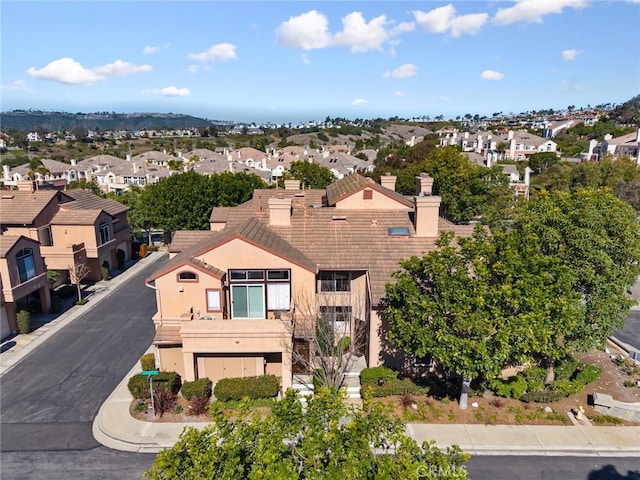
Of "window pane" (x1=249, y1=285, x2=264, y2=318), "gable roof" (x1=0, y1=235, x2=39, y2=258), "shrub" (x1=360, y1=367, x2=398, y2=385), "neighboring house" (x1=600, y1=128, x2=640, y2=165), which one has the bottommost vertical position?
"shrub" (x1=360, y1=367, x2=398, y2=385)

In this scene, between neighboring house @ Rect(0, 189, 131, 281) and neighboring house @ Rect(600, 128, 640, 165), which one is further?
neighboring house @ Rect(600, 128, 640, 165)

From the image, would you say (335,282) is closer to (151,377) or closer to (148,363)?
(151,377)

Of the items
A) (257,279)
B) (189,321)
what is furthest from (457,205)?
(189,321)

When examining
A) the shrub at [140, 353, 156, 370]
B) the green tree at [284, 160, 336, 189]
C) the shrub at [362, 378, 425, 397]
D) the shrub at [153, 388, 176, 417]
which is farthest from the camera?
the green tree at [284, 160, 336, 189]

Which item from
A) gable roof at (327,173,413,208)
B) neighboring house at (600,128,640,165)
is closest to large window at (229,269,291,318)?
gable roof at (327,173,413,208)

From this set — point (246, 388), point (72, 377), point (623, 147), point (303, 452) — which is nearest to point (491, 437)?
point (246, 388)

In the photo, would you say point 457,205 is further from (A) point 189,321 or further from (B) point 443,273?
(A) point 189,321

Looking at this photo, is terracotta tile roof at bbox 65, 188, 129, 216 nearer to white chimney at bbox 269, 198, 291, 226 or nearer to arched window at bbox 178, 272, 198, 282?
white chimney at bbox 269, 198, 291, 226
